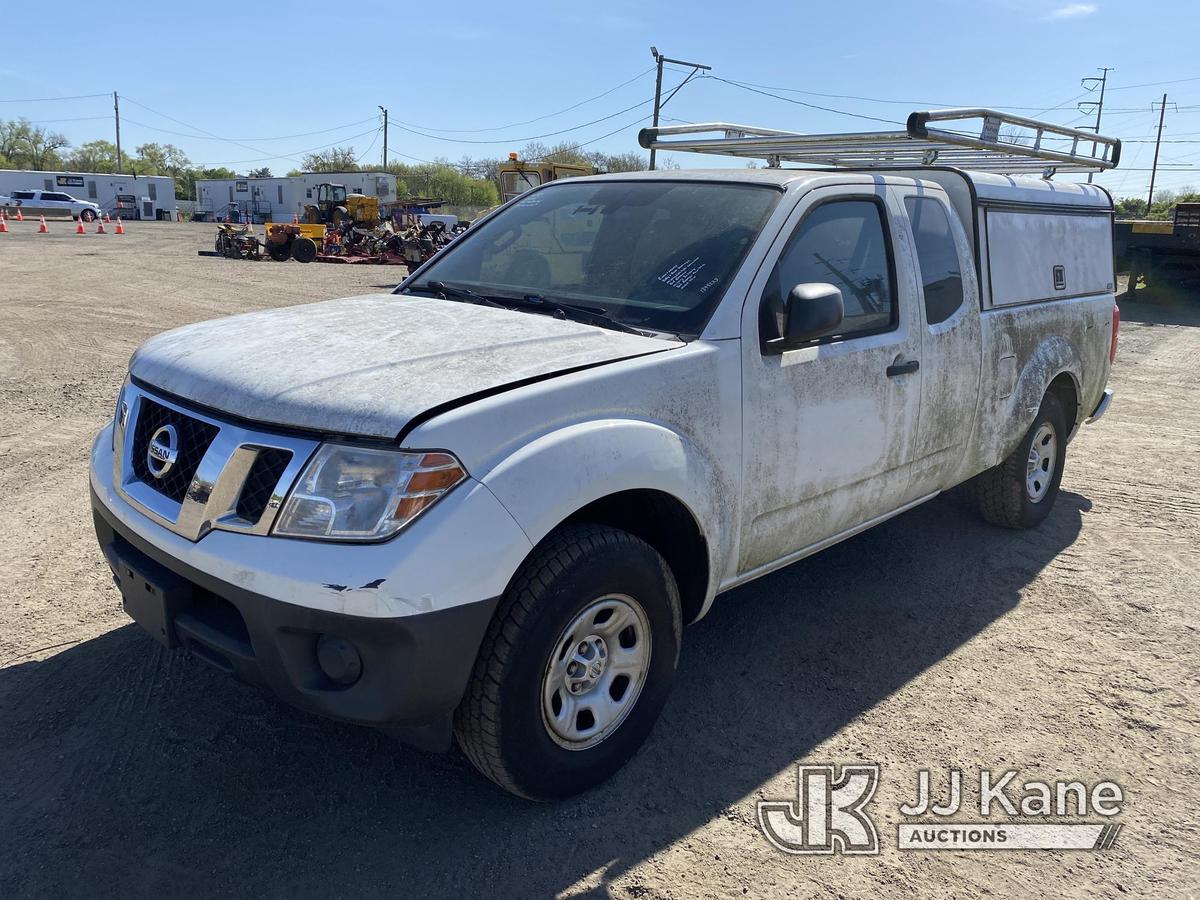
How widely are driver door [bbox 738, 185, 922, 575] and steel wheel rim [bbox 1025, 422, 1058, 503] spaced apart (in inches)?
64.9

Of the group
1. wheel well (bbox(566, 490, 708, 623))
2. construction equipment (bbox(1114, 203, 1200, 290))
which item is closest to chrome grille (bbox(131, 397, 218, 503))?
wheel well (bbox(566, 490, 708, 623))

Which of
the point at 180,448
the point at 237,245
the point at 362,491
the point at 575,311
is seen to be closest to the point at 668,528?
the point at 575,311

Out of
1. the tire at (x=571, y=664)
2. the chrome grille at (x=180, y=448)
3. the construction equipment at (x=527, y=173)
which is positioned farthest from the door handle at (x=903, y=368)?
the construction equipment at (x=527, y=173)

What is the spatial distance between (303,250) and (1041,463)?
24951mm

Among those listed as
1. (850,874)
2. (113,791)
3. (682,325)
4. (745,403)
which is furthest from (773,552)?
(113,791)

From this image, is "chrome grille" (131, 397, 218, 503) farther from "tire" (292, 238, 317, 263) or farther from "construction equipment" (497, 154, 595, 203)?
"tire" (292, 238, 317, 263)

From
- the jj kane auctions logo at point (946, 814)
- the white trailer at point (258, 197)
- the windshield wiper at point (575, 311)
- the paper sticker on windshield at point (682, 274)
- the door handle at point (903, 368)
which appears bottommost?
the jj kane auctions logo at point (946, 814)

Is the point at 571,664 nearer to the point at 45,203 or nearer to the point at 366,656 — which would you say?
the point at 366,656

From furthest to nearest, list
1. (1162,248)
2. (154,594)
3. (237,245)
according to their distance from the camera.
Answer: (237,245), (1162,248), (154,594)

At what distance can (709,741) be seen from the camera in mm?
3191

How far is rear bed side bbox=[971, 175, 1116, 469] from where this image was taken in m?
4.53

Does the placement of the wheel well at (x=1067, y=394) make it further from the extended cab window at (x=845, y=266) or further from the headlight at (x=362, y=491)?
the headlight at (x=362, y=491)

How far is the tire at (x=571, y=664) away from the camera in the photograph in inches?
97.1

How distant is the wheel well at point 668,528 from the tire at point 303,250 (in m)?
25.9
